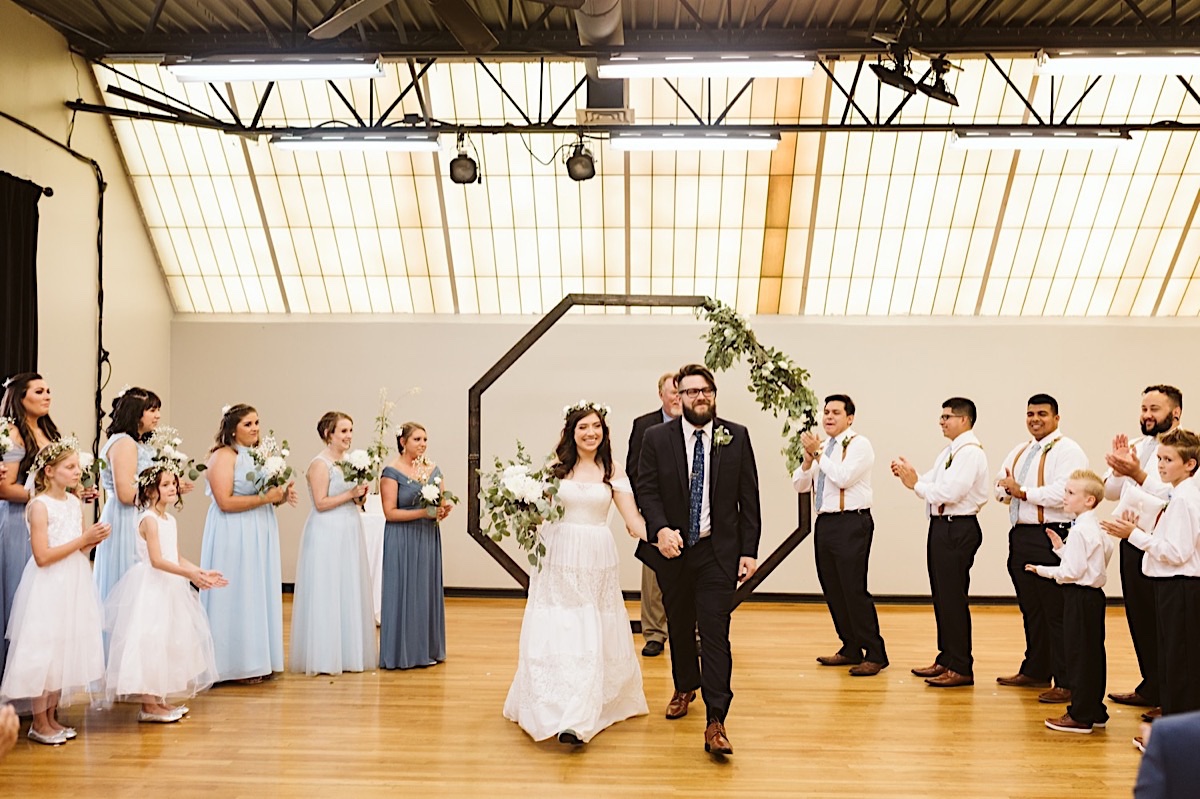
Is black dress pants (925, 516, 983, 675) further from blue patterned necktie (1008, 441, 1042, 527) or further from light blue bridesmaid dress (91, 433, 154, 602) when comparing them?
light blue bridesmaid dress (91, 433, 154, 602)

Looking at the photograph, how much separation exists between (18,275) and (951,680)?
7.81m

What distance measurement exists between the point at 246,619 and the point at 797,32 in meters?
6.59

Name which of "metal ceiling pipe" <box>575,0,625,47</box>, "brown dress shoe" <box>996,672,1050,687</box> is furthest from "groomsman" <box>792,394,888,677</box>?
"metal ceiling pipe" <box>575,0,625,47</box>

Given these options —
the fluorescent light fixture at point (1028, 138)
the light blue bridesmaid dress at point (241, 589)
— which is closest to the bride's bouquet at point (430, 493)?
the light blue bridesmaid dress at point (241, 589)

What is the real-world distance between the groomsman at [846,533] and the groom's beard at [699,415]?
2.31 m

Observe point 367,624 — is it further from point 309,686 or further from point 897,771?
point 897,771

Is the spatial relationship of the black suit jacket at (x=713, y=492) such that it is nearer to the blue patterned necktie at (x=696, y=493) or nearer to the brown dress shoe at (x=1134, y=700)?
the blue patterned necktie at (x=696, y=493)

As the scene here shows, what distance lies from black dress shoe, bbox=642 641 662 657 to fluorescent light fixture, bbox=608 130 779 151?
13.1 ft

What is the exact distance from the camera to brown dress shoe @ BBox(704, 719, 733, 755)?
5426 mm

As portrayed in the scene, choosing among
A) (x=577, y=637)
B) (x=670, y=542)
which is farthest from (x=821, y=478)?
(x=577, y=637)

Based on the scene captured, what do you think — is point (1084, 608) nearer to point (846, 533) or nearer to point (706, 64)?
point (846, 533)

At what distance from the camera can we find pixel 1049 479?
23.2ft

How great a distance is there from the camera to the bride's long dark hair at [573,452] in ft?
20.5

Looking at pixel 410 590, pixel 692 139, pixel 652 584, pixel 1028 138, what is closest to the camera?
pixel 410 590
